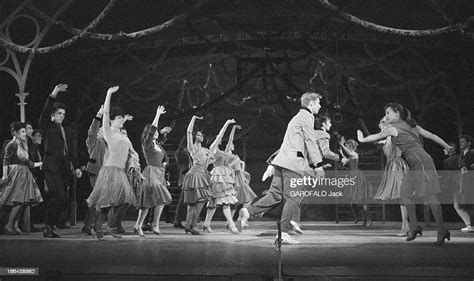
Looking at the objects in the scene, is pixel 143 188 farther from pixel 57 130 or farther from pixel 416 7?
pixel 416 7

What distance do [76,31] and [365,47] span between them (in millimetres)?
3812

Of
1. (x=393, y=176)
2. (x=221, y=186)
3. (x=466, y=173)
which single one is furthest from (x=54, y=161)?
(x=466, y=173)

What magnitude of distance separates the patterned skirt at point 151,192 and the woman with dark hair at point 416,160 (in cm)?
237

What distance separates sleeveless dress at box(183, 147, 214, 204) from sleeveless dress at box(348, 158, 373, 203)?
199 cm

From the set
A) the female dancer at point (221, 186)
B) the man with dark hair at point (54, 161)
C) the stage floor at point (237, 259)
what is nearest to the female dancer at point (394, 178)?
the stage floor at point (237, 259)

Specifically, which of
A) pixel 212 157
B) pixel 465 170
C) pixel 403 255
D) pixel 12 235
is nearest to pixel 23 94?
pixel 12 235

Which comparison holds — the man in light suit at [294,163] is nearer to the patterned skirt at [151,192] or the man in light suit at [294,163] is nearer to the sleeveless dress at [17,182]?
the patterned skirt at [151,192]

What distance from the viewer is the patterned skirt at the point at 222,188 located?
7.27 m

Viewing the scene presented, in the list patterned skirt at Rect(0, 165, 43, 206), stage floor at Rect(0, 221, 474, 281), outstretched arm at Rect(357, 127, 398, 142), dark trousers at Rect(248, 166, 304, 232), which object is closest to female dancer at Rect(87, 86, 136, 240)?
stage floor at Rect(0, 221, 474, 281)

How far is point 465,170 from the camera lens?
690cm

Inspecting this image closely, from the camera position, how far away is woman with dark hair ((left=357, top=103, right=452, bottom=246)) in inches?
211

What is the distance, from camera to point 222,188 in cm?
732

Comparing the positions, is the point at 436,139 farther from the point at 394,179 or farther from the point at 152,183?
the point at 152,183

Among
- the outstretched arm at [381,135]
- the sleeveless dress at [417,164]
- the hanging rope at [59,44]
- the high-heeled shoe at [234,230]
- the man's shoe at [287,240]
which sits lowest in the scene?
the high-heeled shoe at [234,230]
